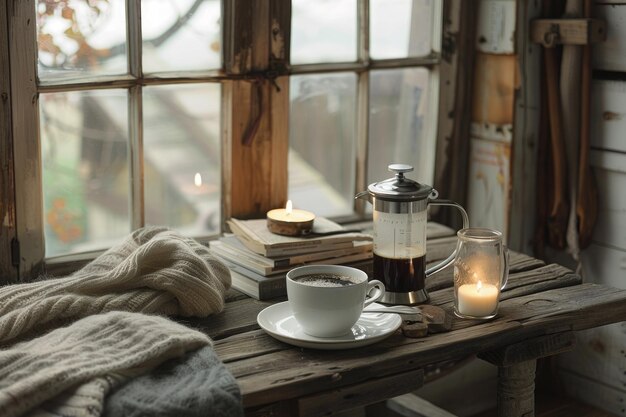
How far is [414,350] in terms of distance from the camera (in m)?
1.44

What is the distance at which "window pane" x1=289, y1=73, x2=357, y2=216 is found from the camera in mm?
1997

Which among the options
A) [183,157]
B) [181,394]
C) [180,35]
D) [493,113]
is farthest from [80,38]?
[493,113]

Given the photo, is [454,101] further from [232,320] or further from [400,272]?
[232,320]

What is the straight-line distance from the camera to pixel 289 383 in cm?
131

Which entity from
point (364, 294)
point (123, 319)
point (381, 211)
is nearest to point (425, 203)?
point (381, 211)

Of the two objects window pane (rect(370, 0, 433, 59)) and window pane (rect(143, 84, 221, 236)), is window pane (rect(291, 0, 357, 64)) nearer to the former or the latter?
window pane (rect(370, 0, 433, 59))

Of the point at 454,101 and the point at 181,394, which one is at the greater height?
the point at 454,101

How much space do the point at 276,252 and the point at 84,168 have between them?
415 mm

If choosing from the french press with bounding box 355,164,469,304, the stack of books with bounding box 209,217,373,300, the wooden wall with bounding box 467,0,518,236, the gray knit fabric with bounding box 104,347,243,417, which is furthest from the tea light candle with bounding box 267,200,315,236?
the wooden wall with bounding box 467,0,518,236

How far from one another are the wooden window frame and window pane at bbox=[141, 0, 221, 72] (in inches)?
0.8

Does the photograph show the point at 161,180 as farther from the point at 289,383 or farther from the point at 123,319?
the point at 289,383

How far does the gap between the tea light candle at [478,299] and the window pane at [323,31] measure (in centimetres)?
66

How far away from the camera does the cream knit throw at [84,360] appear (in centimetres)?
117

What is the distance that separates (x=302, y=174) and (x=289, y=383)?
790 millimetres
